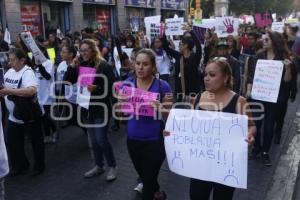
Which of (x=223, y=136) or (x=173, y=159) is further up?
(x=223, y=136)

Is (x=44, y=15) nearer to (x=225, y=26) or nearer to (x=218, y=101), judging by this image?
(x=225, y=26)

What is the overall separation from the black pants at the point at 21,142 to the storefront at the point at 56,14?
42.1ft

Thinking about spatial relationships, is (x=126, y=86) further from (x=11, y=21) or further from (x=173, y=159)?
(x=11, y=21)

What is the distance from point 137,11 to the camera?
88.6 feet

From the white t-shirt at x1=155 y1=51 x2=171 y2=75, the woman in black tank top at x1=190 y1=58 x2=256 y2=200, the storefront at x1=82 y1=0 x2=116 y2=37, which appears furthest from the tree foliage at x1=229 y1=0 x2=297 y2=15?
the woman in black tank top at x1=190 y1=58 x2=256 y2=200

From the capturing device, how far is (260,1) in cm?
4900

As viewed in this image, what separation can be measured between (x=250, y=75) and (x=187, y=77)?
152 centimetres

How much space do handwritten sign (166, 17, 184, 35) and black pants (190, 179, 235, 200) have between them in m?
7.19

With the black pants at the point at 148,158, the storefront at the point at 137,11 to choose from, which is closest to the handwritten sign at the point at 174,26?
the black pants at the point at 148,158

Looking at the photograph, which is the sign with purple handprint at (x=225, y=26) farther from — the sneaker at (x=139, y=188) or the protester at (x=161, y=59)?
the sneaker at (x=139, y=188)

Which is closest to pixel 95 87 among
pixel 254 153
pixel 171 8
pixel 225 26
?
pixel 254 153

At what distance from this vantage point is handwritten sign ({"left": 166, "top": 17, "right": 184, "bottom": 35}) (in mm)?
10079

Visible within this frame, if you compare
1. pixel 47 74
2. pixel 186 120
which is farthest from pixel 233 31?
pixel 186 120

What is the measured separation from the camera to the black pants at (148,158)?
374 cm
